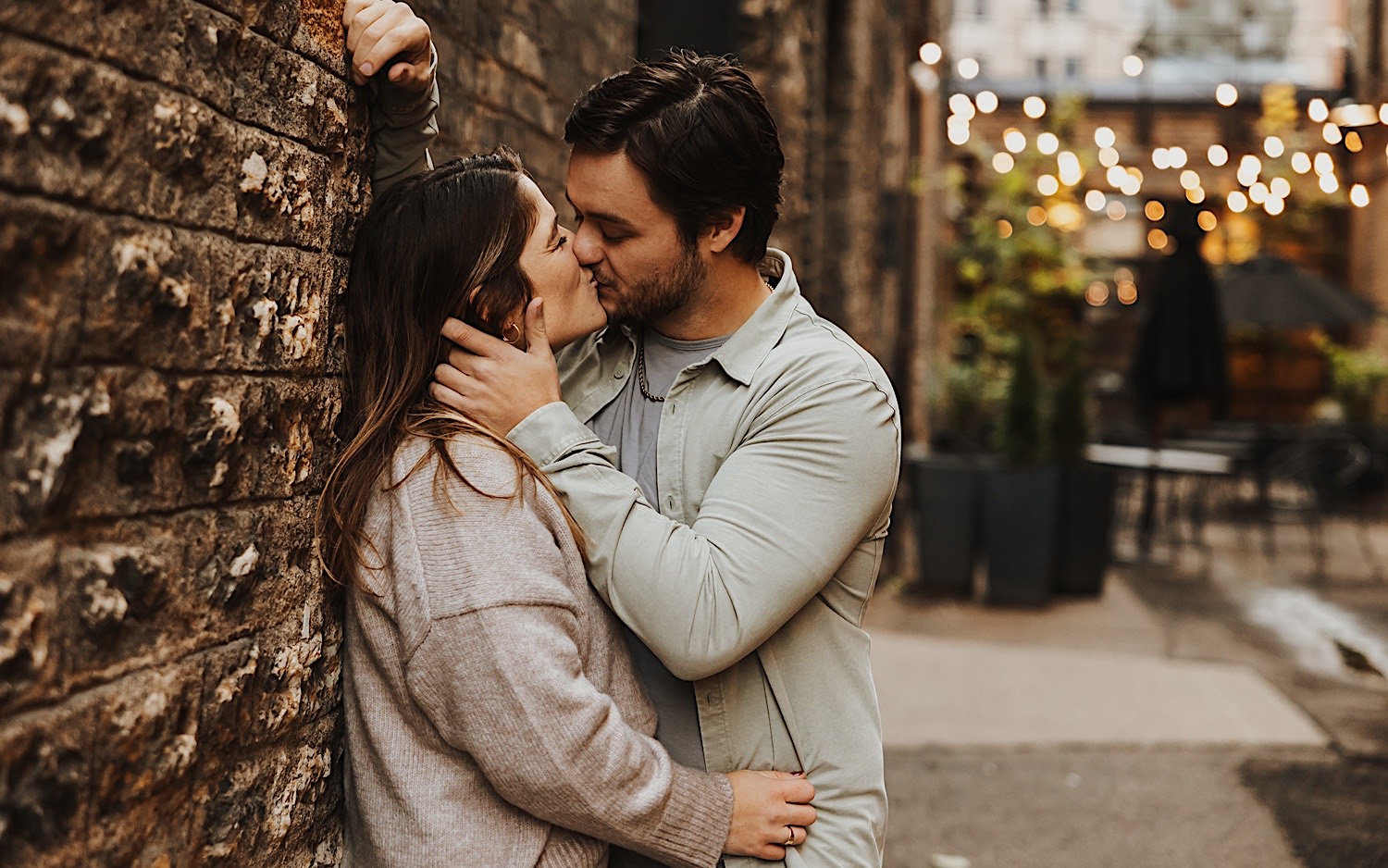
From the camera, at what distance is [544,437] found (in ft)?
Answer: 5.92

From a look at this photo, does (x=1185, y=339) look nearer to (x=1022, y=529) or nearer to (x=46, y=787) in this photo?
(x=1022, y=529)

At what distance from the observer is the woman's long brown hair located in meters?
1.82

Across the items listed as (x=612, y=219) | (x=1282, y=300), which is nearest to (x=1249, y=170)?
(x=1282, y=300)

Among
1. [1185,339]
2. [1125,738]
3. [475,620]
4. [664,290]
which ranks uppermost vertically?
[1185,339]

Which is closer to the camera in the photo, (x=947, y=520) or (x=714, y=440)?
(x=714, y=440)

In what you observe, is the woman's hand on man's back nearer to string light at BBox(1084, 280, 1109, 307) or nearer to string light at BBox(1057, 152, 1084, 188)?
string light at BBox(1057, 152, 1084, 188)

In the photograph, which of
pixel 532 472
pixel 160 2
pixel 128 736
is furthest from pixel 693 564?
pixel 160 2

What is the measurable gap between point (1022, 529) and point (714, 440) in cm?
622

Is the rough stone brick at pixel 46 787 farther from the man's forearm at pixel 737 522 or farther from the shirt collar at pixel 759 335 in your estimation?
the shirt collar at pixel 759 335

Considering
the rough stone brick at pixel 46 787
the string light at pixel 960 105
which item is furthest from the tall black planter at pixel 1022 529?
the string light at pixel 960 105

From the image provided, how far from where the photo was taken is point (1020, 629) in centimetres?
735

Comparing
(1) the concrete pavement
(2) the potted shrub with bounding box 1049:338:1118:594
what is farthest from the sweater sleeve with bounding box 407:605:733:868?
(2) the potted shrub with bounding box 1049:338:1118:594

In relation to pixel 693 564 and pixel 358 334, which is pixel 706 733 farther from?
pixel 358 334

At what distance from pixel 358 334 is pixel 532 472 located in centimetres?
43
